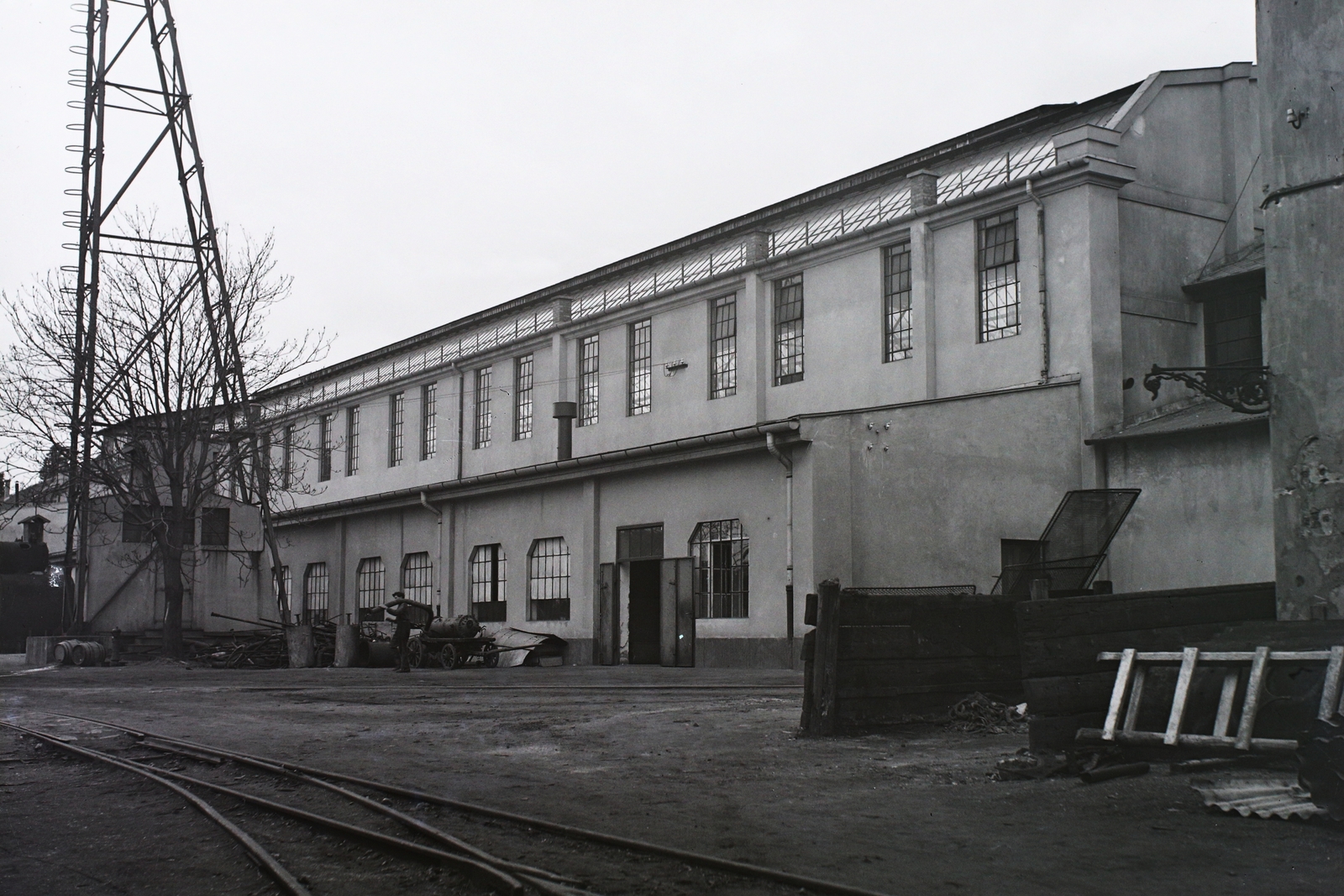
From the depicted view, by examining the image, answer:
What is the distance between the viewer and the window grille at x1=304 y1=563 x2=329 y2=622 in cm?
3870

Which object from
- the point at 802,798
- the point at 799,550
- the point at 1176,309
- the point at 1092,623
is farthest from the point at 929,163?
the point at 802,798

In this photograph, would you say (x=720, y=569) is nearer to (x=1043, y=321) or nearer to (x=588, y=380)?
(x=1043, y=321)

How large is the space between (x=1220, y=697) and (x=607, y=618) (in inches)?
757

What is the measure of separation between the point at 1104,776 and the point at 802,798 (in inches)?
76.1

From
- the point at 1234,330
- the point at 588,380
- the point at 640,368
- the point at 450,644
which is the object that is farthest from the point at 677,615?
the point at 1234,330

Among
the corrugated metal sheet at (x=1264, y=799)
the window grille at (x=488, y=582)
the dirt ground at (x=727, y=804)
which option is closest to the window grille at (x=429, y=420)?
the window grille at (x=488, y=582)

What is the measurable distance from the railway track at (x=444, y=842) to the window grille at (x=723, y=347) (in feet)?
60.8

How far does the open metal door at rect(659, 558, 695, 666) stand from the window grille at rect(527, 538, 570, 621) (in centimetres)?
403

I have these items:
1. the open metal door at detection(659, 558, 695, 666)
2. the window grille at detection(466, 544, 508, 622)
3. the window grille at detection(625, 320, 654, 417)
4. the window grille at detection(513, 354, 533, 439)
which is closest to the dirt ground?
the open metal door at detection(659, 558, 695, 666)

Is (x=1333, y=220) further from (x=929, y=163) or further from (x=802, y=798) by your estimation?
(x=929, y=163)

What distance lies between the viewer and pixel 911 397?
77.8 ft

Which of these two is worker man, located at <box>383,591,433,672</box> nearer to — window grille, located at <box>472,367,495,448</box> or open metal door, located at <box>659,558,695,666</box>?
open metal door, located at <box>659,558,695,666</box>

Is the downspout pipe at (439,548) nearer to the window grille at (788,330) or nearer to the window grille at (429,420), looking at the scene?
the window grille at (429,420)

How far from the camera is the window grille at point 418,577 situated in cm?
3331
